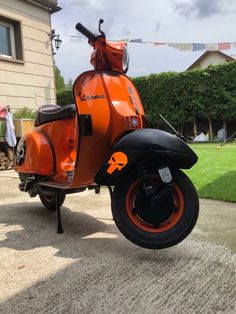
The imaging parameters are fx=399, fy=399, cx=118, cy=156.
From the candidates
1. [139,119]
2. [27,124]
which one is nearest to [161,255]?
[139,119]

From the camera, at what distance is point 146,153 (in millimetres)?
2668

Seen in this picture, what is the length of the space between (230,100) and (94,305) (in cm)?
1394

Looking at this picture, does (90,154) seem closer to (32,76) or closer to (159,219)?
(159,219)

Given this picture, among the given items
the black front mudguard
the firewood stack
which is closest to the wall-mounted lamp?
the firewood stack

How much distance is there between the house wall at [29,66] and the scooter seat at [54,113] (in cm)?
621

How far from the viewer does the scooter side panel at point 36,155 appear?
12.3 ft

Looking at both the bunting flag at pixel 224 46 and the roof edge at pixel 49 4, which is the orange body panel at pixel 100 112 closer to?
the roof edge at pixel 49 4

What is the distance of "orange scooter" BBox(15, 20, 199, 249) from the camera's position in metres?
2.69

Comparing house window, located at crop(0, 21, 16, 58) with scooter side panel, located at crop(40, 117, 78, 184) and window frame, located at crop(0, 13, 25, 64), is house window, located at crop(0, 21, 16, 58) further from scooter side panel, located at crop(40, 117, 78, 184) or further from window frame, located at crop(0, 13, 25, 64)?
scooter side panel, located at crop(40, 117, 78, 184)

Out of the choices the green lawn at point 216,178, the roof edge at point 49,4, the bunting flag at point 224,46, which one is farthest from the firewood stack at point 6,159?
the bunting flag at point 224,46

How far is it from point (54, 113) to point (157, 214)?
1.65m

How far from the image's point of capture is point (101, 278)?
2459 millimetres

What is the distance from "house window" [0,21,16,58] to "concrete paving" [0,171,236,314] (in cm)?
743

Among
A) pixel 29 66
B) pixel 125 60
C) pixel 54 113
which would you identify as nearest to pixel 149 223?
pixel 125 60
